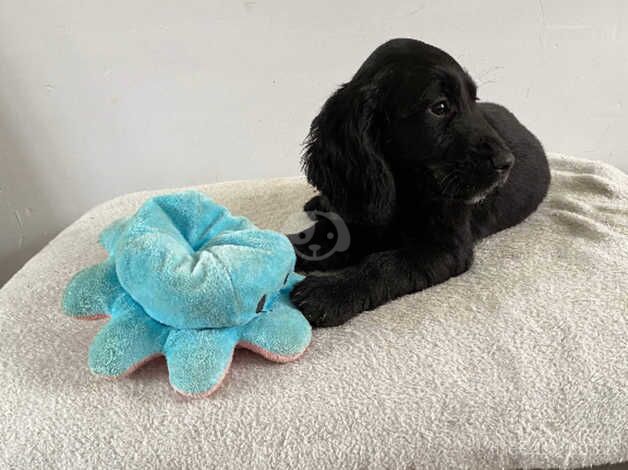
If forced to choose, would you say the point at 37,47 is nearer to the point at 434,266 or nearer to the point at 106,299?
the point at 106,299

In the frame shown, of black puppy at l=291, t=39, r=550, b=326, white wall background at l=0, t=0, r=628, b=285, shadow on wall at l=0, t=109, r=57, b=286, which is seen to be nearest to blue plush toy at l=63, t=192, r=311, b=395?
black puppy at l=291, t=39, r=550, b=326

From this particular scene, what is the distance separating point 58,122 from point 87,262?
74 cm

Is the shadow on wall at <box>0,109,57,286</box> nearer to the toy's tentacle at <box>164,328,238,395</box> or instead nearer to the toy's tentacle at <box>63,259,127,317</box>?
the toy's tentacle at <box>63,259,127,317</box>

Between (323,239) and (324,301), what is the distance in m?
0.28

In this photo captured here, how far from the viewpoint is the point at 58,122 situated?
179 cm

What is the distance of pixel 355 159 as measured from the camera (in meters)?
1.09

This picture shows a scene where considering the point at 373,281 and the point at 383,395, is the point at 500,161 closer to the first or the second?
the point at 373,281

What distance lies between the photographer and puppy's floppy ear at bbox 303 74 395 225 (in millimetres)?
1076

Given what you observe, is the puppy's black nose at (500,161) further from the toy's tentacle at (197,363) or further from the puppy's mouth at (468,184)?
the toy's tentacle at (197,363)

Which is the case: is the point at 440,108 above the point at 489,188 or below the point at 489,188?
above

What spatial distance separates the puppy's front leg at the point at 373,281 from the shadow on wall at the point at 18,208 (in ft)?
4.17

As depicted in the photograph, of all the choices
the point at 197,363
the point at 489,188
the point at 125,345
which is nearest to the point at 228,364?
the point at 197,363

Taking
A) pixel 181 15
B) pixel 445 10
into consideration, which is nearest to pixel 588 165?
pixel 445 10

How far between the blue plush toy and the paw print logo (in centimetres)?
29
